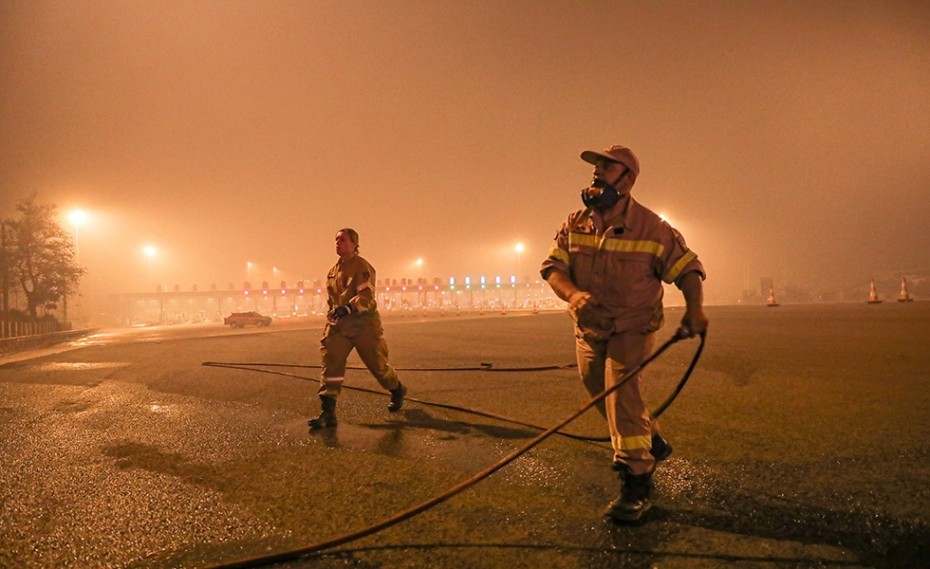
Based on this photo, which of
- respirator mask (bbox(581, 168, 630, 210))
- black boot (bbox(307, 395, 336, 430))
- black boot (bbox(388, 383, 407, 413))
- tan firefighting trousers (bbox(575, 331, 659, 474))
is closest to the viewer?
tan firefighting trousers (bbox(575, 331, 659, 474))

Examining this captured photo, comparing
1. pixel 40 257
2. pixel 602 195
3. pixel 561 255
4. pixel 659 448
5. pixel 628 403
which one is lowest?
pixel 659 448

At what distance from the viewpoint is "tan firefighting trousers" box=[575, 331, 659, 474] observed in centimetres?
270

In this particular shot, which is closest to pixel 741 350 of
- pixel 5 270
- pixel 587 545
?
pixel 587 545

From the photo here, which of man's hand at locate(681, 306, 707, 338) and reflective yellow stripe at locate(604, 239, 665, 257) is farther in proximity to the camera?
reflective yellow stripe at locate(604, 239, 665, 257)

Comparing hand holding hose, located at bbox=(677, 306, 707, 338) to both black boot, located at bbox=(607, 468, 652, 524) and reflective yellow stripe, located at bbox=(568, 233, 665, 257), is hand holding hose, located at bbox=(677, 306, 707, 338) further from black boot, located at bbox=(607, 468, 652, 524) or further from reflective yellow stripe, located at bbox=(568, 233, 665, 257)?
black boot, located at bbox=(607, 468, 652, 524)

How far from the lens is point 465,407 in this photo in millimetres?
5367

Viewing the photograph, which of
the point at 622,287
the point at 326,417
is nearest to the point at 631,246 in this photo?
the point at 622,287

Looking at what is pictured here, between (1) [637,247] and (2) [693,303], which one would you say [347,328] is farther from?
(2) [693,303]

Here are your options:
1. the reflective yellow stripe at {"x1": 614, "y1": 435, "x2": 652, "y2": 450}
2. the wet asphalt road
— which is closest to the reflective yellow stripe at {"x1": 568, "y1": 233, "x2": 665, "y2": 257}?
the reflective yellow stripe at {"x1": 614, "y1": 435, "x2": 652, "y2": 450}

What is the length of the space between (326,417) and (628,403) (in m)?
2.95

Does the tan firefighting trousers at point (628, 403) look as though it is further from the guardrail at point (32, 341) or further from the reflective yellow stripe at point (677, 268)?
the guardrail at point (32, 341)

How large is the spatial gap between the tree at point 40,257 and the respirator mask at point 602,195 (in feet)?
128

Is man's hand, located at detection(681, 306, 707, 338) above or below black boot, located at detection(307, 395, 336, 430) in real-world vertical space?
above

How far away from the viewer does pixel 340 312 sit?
4758mm
